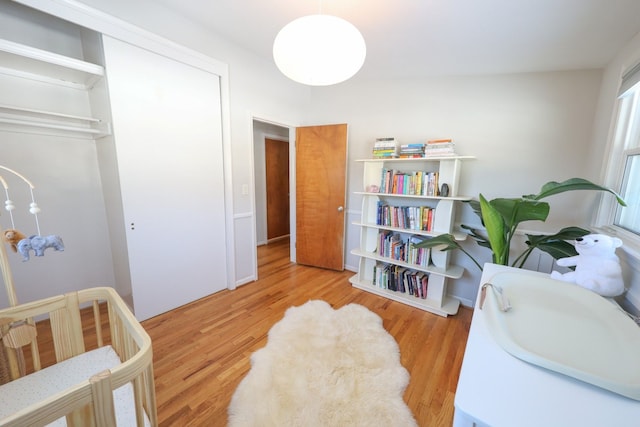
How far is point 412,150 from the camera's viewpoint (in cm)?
246

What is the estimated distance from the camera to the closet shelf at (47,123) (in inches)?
64.3

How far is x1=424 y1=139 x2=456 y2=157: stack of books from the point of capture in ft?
7.39

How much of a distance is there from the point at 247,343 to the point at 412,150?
2322mm

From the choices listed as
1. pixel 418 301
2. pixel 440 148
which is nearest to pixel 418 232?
pixel 418 301

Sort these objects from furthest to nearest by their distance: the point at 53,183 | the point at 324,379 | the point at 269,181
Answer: the point at 269,181 → the point at 53,183 → the point at 324,379

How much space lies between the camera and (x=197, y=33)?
2053mm

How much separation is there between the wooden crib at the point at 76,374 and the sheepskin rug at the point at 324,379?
59 centimetres

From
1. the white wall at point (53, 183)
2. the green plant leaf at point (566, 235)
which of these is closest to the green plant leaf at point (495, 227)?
the green plant leaf at point (566, 235)

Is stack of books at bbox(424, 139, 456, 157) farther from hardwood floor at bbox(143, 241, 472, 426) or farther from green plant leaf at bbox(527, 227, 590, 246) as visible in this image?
hardwood floor at bbox(143, 241, 472, 426)

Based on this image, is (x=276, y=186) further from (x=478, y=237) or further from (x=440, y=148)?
(x=478, y=237)

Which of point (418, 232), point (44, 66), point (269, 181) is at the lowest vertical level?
point (418, 232)

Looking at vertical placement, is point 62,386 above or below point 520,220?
below

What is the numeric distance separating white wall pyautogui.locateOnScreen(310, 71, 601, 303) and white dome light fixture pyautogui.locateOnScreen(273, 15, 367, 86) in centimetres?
168

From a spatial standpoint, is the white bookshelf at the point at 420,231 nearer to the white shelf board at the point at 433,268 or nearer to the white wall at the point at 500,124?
the white shelf board at the point at 433,268
